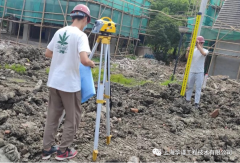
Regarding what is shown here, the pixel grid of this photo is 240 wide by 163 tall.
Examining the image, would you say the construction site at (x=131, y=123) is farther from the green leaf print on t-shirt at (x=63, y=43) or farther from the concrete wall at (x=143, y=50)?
the concrete wall at (x=143, y=50)

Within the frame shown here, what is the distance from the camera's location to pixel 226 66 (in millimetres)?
15914

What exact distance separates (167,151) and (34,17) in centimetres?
1491

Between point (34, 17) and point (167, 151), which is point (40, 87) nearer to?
point (167, 151)

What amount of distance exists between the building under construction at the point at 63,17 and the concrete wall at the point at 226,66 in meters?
6.04

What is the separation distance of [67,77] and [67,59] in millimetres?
200

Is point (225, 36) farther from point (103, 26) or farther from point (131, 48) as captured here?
point (103, 26)

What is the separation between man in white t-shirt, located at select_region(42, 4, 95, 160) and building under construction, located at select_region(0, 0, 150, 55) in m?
12.6

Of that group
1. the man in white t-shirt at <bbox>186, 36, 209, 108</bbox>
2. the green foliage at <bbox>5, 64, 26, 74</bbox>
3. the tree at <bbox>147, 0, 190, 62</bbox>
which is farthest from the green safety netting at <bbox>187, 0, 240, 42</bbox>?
the green foliage at <bbox>5, 64, 26, 74</bbox>

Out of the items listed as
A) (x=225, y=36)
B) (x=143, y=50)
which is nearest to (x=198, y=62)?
(x=225, y=36)

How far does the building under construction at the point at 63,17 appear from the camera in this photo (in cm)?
1562

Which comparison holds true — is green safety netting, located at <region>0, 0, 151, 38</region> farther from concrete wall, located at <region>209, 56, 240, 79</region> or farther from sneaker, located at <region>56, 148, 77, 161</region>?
sneaker, located at <region>56, 148, 77, 161</region>

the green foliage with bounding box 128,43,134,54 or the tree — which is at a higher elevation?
the tree

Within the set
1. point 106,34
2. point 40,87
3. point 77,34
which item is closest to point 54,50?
point 77,34

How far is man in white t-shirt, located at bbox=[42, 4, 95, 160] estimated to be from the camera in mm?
2781
